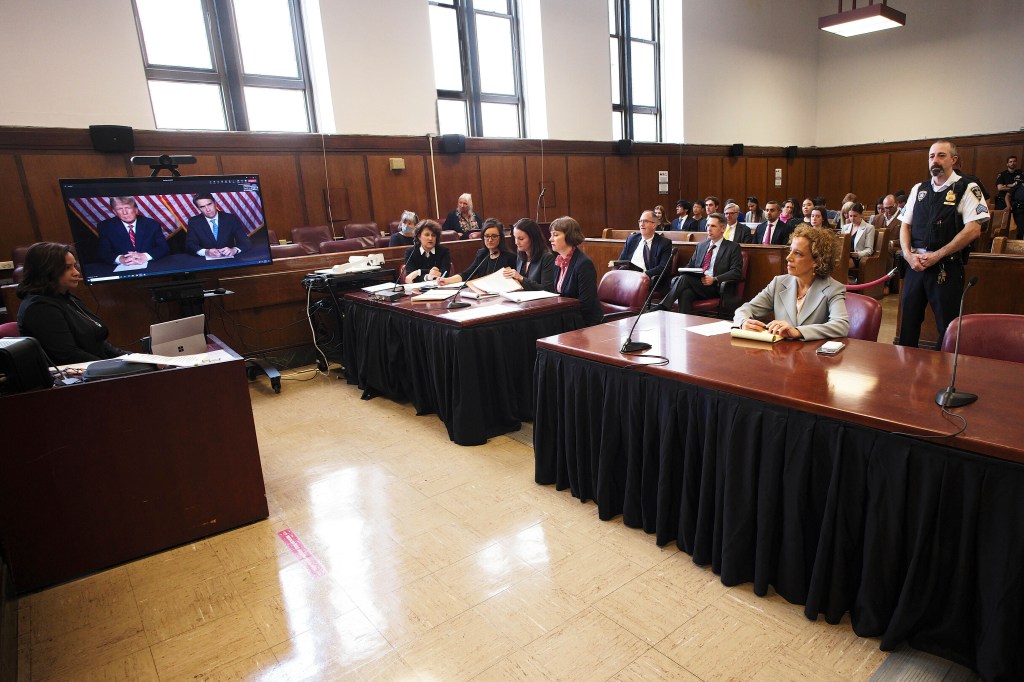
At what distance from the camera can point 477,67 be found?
8555 mm

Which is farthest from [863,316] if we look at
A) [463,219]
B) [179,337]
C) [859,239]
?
[463,219]

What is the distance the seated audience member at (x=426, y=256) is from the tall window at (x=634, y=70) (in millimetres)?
6343

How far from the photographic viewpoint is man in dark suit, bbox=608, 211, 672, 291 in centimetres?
560

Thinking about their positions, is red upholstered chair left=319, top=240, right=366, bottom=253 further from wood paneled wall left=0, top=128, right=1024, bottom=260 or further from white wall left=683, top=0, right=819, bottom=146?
white wall left=683, top=0, right=819, bottom=146

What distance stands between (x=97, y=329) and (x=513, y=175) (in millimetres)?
6856

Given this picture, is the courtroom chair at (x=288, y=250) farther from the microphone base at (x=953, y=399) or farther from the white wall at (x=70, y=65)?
the microphone base at (x=953, y=399)

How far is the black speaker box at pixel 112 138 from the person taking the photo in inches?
227

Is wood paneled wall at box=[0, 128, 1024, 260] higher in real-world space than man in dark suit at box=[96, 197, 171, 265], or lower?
higher

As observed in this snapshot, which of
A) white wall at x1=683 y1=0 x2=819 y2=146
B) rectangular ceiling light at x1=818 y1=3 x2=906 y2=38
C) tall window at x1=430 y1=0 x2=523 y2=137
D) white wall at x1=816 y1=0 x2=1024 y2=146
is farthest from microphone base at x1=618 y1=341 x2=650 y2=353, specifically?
white wall at x1=816 y1=0 x2=1024 y2=146

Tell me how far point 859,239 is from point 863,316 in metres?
5.13

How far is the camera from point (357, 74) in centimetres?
721

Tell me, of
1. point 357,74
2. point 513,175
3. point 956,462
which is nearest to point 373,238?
point 357,74

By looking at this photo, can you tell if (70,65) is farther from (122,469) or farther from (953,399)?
(953,399)

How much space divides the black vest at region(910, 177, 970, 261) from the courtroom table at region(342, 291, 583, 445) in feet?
7.01
